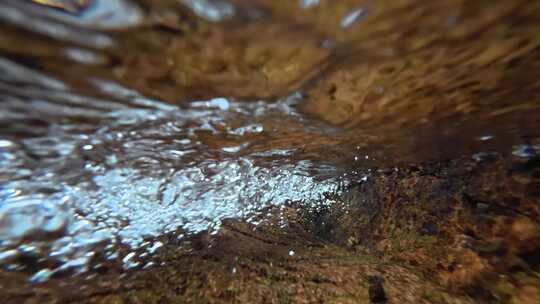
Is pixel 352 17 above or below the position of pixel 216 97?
above

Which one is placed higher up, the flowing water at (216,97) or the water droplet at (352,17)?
the water droplet at (352,17)

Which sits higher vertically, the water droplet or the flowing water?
the water droplet

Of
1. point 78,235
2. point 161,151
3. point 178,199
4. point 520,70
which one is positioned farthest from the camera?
point 178,199

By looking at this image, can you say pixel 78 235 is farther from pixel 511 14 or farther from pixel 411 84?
pixel 511 14

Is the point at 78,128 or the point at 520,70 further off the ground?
the point at 520,70

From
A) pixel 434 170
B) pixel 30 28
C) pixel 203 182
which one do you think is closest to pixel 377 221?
pixel 434 170

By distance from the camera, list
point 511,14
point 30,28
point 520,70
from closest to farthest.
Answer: point 30,28 → point 511,14 → point 520,70

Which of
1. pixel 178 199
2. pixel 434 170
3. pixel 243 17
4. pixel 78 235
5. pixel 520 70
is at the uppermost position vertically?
pixel 520 70

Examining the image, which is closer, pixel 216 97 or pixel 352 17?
pixel 352 17
